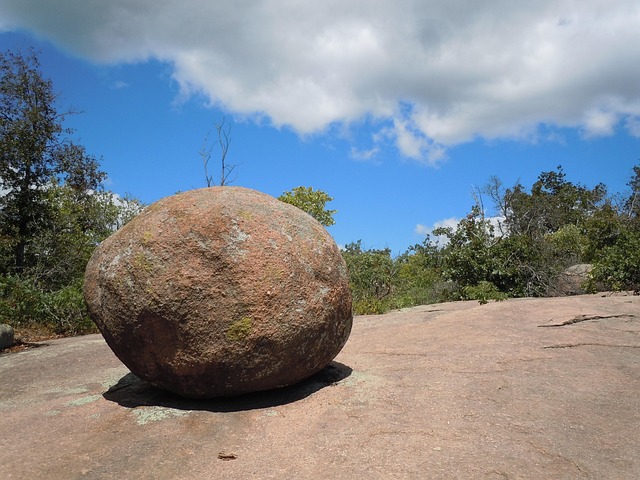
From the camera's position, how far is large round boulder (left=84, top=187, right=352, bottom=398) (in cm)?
438

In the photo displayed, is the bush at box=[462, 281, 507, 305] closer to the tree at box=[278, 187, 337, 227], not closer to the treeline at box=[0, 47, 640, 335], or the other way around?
the treeline at box=[0, 47, 640, 335]

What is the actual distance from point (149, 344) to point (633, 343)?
5555 mm

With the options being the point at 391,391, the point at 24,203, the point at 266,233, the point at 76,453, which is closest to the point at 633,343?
the point at 391,391

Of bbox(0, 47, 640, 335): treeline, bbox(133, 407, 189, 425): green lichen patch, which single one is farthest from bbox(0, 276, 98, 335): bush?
bbox(133, 407, 189, 425): green lichen patch

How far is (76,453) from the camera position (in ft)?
12.7

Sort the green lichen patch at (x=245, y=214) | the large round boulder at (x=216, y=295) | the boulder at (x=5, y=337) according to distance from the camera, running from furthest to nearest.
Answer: the boulder at (x=5, y=337) → the green lichen patch at (x=245, y=214) → the large round boulder at (x=216, y=295)

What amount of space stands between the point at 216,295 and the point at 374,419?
5.24ft

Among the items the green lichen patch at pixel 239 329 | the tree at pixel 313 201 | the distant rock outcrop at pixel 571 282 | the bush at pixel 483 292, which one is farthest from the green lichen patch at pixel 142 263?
the tree at pixel 313 201

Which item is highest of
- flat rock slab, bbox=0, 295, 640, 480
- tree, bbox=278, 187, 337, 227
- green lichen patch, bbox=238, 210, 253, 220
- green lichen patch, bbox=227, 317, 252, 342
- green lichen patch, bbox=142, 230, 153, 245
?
tree, bbox=278, 187, 337, 227

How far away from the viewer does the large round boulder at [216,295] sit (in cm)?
438

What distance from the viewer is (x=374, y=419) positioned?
4.21 m

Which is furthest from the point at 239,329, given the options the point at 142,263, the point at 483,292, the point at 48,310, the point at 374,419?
the point at 483,292

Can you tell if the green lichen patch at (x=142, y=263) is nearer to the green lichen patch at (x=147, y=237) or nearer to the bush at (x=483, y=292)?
the green lichen patch at (x=147, y=237)

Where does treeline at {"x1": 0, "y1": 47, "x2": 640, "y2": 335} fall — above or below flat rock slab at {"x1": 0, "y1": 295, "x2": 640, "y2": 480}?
above
